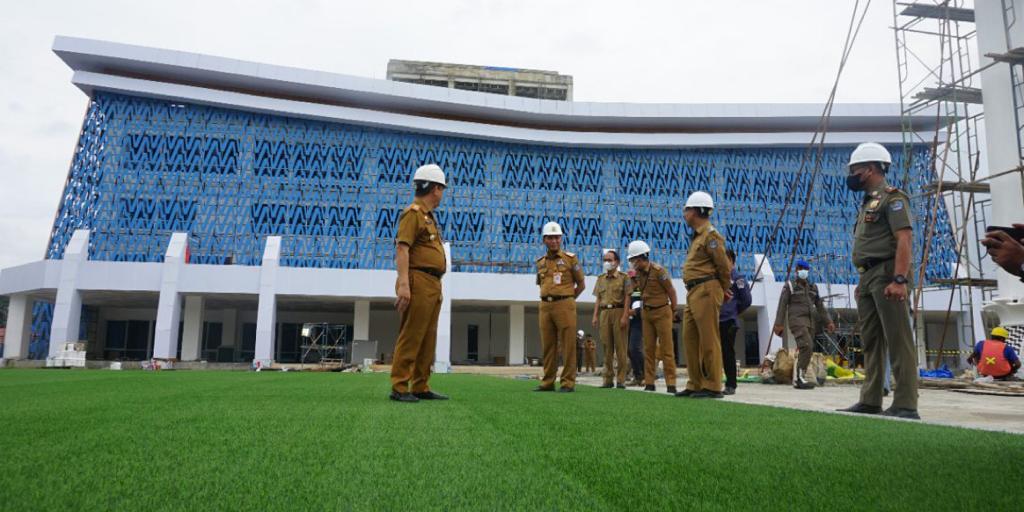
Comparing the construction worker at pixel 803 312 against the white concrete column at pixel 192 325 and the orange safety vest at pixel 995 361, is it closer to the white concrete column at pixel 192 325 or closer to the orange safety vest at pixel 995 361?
the orange safety vest at pixel 995 361

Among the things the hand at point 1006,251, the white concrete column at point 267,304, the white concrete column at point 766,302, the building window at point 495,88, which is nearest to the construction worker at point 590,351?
the white concrete column at point 766,302

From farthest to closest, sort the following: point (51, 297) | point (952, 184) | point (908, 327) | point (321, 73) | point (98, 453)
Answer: point (321, 73)
point (51, 297)
point (952, 184)
point (908, 327)
point (98, 453)

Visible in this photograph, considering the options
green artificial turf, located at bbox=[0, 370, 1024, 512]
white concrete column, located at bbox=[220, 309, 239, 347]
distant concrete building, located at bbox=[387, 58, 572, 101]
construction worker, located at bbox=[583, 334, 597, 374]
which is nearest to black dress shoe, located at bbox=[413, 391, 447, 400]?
green artificial turf, located at bbox=[0, 370, 1024, 512]

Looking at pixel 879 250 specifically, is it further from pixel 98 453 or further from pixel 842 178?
pixel 842 178

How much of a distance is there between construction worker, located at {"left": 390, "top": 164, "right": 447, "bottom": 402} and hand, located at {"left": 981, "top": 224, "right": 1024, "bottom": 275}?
386 cm

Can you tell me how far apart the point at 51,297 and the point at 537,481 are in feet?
116

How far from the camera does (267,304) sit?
89.5 feet

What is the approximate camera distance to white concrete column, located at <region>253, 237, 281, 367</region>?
86.9 feet

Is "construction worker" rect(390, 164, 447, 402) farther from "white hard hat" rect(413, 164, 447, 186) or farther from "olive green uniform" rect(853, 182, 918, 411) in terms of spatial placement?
"olive green uniform" rect(853, 182, 918, 411)

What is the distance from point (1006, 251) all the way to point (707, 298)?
438 cm

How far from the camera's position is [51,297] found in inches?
1186

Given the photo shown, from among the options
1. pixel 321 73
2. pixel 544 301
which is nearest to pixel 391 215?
pixel 321 73

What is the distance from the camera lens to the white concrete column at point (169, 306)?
25.9 metres

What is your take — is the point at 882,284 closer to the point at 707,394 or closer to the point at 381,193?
the point at 707,394
